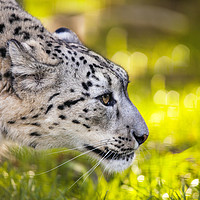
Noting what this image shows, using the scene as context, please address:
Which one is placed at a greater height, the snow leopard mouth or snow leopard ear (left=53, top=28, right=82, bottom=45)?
snow leopard ear (left=53, top=28, right=82, bottom=45)

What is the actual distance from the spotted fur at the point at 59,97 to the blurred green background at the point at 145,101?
410 millimetres

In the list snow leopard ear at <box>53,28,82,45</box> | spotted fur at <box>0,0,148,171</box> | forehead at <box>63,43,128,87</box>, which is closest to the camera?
spotted fur at <box>0,0,148,171</box>

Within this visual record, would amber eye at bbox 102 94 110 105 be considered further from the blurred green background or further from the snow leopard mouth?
the blurred green background

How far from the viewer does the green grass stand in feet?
12.9

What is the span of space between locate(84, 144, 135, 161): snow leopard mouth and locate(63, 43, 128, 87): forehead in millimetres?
645

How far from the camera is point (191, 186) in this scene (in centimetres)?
384

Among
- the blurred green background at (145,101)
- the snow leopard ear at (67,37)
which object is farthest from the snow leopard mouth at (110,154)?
the snow leopard ear at (67,37)

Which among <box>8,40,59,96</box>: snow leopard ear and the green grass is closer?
<box>8,40,59,96</box>: snow leopard ear

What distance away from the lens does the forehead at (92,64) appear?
3.73 meters

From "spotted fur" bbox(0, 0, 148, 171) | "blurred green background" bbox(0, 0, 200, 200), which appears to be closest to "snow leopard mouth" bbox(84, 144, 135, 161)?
"spotted fur" bbox(0, 0, 148, 171)

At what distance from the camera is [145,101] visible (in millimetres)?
6910

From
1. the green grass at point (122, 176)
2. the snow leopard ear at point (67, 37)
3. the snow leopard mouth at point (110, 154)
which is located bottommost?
the green grass at point (122, 176)

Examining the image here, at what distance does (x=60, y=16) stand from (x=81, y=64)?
21.7 feet

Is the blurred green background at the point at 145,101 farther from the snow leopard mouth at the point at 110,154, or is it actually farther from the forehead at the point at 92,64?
the forehead at the point at 92,64
